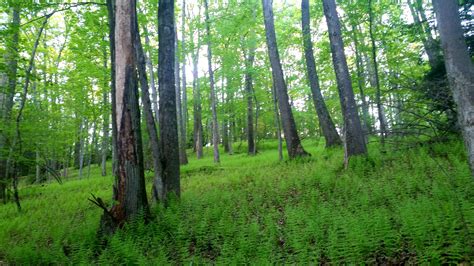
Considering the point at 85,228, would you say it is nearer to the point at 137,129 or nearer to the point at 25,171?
the point at 137,129

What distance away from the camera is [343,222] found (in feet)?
14.3

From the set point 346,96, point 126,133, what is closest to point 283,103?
point 346,96

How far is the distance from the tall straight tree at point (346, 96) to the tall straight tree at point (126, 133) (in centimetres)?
616

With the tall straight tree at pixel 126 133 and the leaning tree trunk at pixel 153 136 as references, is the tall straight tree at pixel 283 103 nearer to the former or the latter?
the leaning tree trunk at pixel 153 136

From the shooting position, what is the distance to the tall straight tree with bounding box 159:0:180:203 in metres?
7.77

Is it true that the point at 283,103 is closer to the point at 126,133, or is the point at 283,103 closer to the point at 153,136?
the point at 153,136

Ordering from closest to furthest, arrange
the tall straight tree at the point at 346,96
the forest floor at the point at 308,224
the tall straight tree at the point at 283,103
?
the forest floor at the point at 308,224
the tall straight tree at the point at 346,96
the tall straight tree at the point at 283,103

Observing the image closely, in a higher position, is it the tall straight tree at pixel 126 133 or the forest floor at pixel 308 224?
the tall straight tree at pixel 126 133

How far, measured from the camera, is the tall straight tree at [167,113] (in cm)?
777

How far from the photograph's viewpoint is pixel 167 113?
782cm

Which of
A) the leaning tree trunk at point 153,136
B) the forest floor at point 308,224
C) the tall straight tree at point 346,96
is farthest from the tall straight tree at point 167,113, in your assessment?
the tall straight tree at point 346,96

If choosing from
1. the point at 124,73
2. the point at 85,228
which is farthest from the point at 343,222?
the point at 85,228

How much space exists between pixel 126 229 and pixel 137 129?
2047 millimetres

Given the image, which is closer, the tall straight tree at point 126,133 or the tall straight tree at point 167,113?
the tall straight tree at point 126,133
